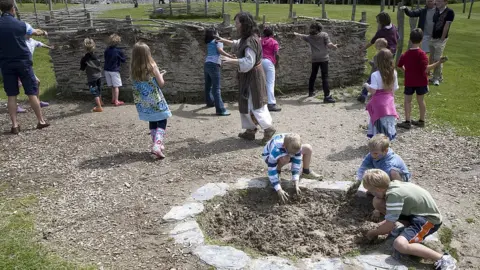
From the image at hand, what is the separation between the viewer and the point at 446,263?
3.59 meters

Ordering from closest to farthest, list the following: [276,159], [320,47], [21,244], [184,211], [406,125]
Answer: [21,244]
[184,211]
[276,159]
[406,125]
[320,47]

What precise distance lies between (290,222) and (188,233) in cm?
113

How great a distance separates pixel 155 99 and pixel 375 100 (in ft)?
9.78

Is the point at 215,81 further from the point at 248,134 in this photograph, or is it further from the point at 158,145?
the point at 158,145

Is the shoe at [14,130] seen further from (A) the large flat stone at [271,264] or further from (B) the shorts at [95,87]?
(A) the large flat stone at [271,264]

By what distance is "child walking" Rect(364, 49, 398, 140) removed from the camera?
18.7 feet

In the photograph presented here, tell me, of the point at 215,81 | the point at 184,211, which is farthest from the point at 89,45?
the point at 184,211

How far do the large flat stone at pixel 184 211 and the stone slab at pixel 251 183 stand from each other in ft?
2.00

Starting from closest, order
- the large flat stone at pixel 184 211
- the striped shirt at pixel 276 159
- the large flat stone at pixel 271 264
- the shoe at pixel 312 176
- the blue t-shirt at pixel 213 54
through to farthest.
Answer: the large flat stone at pixel 271 264
the large flat stone at pixel 184 211
the striped shirt at pixel 276 159
the shoe at pixel 312 176
the blue t-shirt at pixel 213 54

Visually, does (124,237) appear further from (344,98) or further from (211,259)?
(344,98)

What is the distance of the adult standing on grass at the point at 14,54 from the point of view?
262 inches

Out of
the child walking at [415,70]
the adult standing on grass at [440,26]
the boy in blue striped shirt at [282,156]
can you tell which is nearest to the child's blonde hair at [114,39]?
the boy in blue striped shirt at [282,156]

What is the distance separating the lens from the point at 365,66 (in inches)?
421

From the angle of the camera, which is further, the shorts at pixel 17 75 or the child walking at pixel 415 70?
the child walking at pixel 415 70
